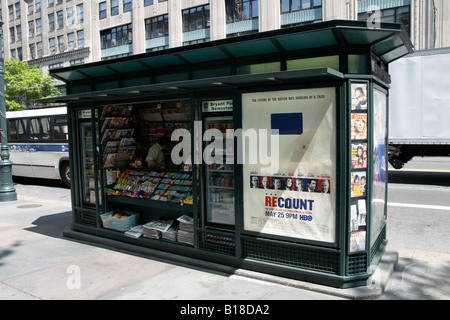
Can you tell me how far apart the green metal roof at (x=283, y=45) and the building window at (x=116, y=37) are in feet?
114

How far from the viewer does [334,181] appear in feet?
15.0

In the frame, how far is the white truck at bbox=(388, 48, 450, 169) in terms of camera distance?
12.2 meters

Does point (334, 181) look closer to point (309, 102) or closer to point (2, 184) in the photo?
point (309, 102)

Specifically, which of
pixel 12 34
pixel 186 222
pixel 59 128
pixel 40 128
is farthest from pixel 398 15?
pixel 12 34

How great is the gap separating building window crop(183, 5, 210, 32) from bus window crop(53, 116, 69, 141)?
2161 cm

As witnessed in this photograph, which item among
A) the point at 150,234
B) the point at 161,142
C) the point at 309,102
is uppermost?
the point at 309,102

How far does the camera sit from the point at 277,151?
4914 mm

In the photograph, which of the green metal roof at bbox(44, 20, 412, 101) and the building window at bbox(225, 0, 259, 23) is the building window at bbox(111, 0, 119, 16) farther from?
the green metal roof at bbox(44, 20, 412, 101)

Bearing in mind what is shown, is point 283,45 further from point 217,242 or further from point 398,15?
point 398,15

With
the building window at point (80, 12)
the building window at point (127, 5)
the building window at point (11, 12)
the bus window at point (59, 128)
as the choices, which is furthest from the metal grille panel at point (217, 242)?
the building window at point (11, 12)

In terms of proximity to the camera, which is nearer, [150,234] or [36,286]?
[36,286]

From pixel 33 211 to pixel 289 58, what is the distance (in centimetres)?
820
